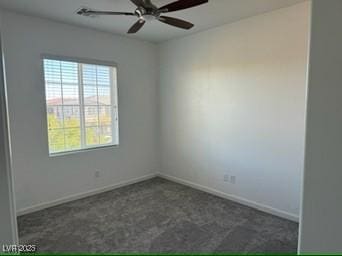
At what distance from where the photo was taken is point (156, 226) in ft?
9.13

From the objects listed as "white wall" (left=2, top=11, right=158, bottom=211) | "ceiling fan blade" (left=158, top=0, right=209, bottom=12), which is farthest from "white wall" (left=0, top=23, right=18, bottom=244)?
"white wall" (left=2, top=11, right=158, bottom=211)

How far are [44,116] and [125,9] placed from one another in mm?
1887

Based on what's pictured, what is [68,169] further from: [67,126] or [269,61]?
[269,61]

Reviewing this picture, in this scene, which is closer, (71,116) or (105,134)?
(71,116)

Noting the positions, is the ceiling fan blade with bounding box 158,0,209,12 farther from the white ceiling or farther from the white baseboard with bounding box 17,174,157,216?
the white baseboard with bounding box 17,174,157,216

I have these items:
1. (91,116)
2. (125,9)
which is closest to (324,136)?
(125,9)

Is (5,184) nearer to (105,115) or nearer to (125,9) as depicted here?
(125,9)

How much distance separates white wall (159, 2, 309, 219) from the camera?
9.37 ft

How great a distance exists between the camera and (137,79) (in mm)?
4328

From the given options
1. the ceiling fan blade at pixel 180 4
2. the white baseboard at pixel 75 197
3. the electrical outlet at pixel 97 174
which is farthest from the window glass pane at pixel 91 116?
the ceiling fan blade at pixel 180 4

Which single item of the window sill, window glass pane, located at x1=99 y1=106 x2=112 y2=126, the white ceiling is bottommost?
the window sill

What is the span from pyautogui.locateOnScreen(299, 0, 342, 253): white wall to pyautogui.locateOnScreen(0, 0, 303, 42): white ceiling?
1870 mm

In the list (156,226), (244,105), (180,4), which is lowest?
(156,226)

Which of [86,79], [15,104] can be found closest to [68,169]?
[15,104]
